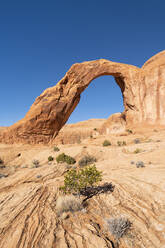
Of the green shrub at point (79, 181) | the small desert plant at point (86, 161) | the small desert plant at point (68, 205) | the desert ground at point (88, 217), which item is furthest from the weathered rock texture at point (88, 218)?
the small desert plant at point (86, 161)

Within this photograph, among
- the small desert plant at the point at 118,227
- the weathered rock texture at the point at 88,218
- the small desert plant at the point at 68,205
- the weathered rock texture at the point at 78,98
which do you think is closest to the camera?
the weathered rock texture at the point at 88,218

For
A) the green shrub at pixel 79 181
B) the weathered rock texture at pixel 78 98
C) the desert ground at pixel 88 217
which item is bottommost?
the desert ground at pixel 88 217

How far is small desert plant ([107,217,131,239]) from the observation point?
7.82ft

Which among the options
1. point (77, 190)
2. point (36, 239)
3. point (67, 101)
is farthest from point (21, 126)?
point (36, 239)

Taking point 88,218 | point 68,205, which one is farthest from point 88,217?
point 68,205

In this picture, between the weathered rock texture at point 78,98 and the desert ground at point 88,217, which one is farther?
the weathered rock texture at point 78,98

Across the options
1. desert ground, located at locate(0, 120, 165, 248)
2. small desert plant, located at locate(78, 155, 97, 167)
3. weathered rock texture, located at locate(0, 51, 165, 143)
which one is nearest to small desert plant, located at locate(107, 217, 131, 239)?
desert ground, located at locate(0, 120, 165, 248)

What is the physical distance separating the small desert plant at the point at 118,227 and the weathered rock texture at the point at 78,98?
53.6ft

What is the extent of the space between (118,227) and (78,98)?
62.7ft

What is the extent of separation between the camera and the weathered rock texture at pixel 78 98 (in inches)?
684

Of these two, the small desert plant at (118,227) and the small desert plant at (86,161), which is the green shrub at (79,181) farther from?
the small desert plant at (86,161)

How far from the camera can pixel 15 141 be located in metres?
16.6

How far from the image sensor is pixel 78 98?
67.4 ft

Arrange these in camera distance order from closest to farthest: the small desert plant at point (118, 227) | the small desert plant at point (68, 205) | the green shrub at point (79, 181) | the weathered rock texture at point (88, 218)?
the weathered rock texture at point (88, 218), the small desert plant at point (118, 227), the small desert plant at point (68, 205), the green shrub at point (79, 181)
